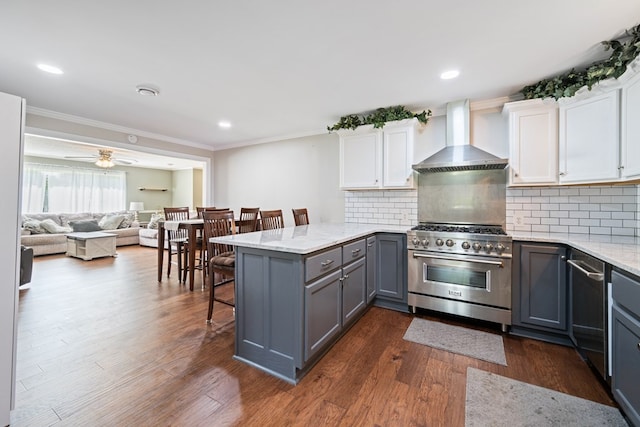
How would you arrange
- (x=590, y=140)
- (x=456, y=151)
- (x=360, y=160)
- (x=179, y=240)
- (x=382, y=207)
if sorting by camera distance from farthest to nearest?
(x=179, y=240)
(x=382, y=207)
(x=360, y=160)
(x=456, y=151)
(x=590, y=140)

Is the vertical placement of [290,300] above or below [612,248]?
below

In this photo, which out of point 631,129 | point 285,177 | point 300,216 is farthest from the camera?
point 285,177

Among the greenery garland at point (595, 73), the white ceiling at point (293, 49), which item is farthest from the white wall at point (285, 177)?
the greenery garland at point (595, 73)

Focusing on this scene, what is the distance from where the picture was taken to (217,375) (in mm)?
1913

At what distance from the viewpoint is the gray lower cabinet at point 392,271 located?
3.04 metres

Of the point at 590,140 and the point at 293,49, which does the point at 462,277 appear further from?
the point at 293,49

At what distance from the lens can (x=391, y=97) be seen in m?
3.04

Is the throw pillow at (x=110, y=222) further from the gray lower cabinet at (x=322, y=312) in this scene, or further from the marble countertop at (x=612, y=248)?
the marble countertop at (x=612, y=248)

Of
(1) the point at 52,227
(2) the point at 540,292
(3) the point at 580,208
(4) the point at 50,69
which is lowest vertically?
(2) the point at 540,292

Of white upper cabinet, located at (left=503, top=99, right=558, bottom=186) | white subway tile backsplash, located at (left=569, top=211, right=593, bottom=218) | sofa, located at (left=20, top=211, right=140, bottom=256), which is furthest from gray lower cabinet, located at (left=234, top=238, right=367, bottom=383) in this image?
sofa, located at (left=20, top=211, right=140, bottom=256)

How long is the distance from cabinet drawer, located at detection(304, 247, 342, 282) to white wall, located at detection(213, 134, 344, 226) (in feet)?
6.54

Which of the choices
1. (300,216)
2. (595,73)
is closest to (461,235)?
(595,73)

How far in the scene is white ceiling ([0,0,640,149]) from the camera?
65.4 inches

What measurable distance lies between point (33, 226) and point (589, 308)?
950cm
